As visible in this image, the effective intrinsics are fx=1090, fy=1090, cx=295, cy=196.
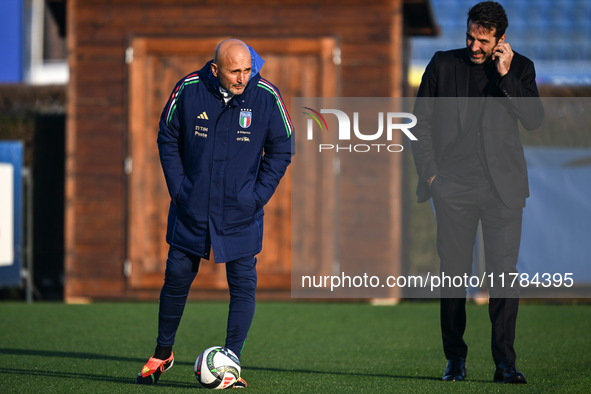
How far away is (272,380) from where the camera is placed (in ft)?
21.1

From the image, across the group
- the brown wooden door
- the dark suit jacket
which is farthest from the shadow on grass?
the brown wooden door

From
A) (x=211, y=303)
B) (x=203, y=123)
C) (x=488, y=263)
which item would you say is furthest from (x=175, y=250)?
(x=211, y=303)

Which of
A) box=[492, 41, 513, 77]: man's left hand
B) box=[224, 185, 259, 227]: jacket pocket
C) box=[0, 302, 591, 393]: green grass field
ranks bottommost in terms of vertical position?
box=[0, 302, 591, 393]: green grass field

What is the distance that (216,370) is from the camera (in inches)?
233

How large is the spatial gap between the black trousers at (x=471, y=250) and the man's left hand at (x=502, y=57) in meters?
0.67

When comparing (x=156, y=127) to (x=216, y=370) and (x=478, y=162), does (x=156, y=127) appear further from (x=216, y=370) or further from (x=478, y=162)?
(x=216, y=370)

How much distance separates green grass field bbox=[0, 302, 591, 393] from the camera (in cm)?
626

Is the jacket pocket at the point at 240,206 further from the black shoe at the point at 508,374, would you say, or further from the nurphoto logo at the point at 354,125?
the black shoe at the point at 508,374

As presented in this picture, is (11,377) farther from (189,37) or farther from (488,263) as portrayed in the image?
(189,37)

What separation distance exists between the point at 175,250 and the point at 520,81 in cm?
218

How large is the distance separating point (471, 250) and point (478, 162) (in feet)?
1.83

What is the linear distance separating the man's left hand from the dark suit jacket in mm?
88

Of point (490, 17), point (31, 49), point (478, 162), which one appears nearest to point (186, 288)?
point (478, 162)

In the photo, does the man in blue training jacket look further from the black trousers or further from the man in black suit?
the black trousers
